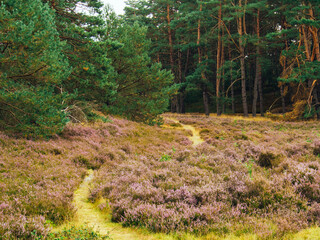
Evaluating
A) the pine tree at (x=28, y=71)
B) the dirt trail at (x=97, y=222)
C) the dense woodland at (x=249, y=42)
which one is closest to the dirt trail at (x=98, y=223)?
the dirt trail at (x=97, y=222)

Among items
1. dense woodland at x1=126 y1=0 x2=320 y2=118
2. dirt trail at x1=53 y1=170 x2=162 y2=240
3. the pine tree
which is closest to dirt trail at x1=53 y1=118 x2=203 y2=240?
dirt trail at x1=53 y1=170 x2=162 y2=240

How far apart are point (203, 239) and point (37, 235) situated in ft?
9.25

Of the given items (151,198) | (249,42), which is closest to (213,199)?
(151,198)

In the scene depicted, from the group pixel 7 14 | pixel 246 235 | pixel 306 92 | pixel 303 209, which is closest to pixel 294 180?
pixel 303 209

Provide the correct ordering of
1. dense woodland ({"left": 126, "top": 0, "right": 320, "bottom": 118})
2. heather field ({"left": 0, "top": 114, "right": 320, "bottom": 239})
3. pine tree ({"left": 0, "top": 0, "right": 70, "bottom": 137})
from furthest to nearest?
dense woodland ({"left": 126, "top": 0, "right": 320, "bottom": 118}) → pine tree ({"left": 0, "top": 0, "right": 70, "bottom": 137}) → heather field ({"left": 0, "top": 114, "right": 320, "bottom": 239})

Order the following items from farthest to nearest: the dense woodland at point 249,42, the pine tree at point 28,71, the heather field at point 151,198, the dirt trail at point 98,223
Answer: the dense woodland at point 249,42 < the pine tree at point 28,71 < the dirt trail at point 98,223 < the heather field at point 151,198

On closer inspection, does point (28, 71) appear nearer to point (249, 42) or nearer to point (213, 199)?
point (213, 199)

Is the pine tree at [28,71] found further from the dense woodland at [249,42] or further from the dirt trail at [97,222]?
the dense woodland at [249,42]

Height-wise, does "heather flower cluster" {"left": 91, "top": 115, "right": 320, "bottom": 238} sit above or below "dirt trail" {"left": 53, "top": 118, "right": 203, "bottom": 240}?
Result: above

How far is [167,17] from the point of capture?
1495 inches

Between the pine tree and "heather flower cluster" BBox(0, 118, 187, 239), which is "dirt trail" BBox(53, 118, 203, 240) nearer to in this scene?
"heather flower cluster" BBox(0, 118, 187, 239)

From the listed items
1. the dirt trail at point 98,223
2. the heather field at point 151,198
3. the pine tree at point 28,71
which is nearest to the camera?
the heather field at point 151,198

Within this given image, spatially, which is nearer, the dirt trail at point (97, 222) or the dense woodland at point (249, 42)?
the dirt trail at point (97, 222)

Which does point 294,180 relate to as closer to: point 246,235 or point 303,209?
point 303,209
